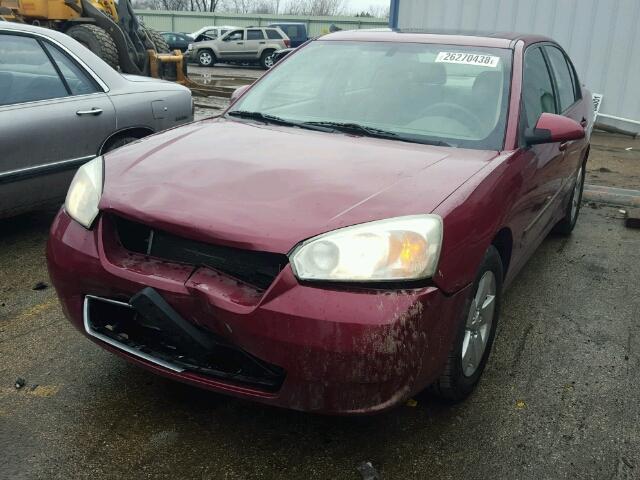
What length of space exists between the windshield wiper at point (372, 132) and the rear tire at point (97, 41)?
31.2 feet

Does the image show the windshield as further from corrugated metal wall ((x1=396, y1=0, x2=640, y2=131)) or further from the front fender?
corrugated metal wall ((x1=396, y1=0, x2=640, y2=131))

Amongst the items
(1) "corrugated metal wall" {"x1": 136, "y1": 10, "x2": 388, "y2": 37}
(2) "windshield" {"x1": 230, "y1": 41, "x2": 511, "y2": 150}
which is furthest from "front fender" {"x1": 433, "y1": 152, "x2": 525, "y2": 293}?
(1) "corrugated metal wall" {"x1": 136, "y1": 10, "x2": 388, "y2": 37}

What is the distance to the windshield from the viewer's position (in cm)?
308

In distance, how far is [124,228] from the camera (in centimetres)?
242

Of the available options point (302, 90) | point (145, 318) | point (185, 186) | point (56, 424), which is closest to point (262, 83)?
point (302, 90)

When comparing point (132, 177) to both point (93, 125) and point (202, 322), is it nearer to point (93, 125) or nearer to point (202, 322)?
point (202, 322)

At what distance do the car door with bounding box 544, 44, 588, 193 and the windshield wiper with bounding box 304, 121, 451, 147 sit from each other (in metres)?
1.12

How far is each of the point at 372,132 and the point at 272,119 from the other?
0.56 meters

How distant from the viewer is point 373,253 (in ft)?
6.78

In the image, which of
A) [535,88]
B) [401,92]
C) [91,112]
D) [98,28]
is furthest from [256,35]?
[401,92]

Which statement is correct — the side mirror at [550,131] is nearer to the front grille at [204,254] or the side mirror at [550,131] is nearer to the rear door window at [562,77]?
the rear door window at [562,77]

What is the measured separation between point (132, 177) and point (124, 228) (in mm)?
224

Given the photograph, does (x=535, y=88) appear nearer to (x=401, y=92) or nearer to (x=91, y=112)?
(x=401, y=92)

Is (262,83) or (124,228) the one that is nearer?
(124,228)
